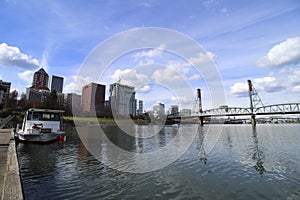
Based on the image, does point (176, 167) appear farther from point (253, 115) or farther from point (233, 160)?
point (253, 115)

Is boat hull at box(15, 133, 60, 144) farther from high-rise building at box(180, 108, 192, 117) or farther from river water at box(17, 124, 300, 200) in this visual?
high-rise building at box(180, 108, 192, 117)

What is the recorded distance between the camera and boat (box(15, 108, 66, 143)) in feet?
81.8

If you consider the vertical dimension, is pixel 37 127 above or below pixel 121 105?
below

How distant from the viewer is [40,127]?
26.0 m

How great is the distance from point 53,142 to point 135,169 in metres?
19.2

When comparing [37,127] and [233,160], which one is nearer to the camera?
[233,160]

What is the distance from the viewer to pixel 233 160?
54.0 ft

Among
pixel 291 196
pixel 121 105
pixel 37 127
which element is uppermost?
pixel 121 105

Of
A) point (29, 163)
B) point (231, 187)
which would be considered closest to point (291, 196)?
point (231, 187)

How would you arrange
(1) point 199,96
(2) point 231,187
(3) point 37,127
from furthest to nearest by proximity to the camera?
1. (1) point 199,96
2. (3) point 37,127
3. (2) point 231,187

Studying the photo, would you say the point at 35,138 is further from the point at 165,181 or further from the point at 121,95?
the point at 121,95

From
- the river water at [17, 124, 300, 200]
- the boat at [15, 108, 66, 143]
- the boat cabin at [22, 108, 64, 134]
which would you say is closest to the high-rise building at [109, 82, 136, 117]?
the boat cabin at [22, 108, 64, 134]

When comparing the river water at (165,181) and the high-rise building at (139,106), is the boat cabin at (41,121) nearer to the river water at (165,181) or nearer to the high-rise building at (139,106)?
the river water at (165,181)

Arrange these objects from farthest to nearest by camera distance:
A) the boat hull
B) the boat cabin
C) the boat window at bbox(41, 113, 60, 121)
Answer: the boat window at bbox(41, 113, 60, 121)
the boat cabin
the boat hull
